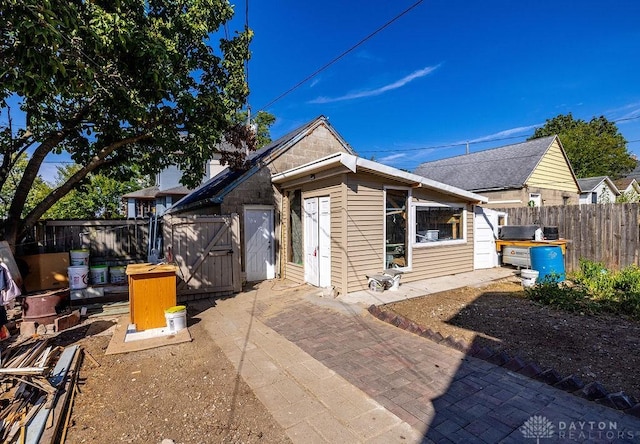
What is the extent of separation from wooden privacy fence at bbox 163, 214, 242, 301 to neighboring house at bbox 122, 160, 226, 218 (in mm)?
10546

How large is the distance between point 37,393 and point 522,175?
670 inches

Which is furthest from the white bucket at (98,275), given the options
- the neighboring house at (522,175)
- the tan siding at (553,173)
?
the tan siding at (553,173)

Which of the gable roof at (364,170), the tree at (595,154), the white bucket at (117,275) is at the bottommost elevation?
the white bucket at (117,275)

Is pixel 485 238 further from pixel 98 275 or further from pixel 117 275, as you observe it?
pixel 98 275

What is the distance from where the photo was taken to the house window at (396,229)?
7457 millimetres

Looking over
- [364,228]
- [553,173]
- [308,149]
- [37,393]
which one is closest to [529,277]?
[364,228]

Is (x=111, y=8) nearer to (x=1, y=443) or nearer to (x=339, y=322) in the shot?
(x=1, y=443)

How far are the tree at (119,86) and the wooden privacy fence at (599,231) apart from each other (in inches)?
400

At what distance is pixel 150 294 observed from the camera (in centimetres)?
502

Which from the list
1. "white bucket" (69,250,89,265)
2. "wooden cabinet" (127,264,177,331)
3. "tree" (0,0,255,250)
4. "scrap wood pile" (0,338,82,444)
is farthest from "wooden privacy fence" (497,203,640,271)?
"white bucket" (69,250,89,265)

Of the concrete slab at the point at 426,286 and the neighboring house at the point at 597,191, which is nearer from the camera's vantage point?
the concrete slab at the point at 426,286

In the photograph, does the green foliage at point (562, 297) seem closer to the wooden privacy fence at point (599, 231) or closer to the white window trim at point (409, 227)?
the white window trim at point (409, 227)

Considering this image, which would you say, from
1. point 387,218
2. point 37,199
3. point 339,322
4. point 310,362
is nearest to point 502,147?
point 387,218

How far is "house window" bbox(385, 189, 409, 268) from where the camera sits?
7.46m
